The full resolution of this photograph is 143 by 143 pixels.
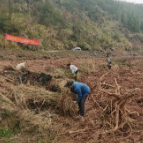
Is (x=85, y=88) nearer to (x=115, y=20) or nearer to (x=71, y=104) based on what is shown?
(x=71, y=104)

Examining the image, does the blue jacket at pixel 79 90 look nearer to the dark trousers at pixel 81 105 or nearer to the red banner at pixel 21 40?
the dark trousers at pixel 81 105

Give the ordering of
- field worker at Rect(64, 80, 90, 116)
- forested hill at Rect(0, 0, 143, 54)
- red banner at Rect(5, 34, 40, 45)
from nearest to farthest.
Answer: field worker at Rect(64, 80, 90, 116), red banner at Rect(5, 34, 40, 45), forested hill at Rect(0, 0, 143, 54)

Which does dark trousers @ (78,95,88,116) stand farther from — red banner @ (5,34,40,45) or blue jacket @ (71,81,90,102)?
red banner @ (5,34,40,45)

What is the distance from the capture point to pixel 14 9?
18547mm

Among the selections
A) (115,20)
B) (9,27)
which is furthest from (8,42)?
(115,20)

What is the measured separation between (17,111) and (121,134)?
2273mm

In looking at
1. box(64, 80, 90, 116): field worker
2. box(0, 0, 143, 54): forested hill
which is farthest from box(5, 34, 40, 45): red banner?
box(64, 80, 90, 116): field worker

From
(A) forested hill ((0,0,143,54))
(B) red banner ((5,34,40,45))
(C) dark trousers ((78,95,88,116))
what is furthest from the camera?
(A) forested hill ((0,0,143,54))

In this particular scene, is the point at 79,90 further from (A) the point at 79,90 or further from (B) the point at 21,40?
(B) the point at 21,40

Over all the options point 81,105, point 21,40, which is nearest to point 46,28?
point 21,40

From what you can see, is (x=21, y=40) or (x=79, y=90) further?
(x=21, y=40)

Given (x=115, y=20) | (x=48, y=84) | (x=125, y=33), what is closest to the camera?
(x=48, y=84)

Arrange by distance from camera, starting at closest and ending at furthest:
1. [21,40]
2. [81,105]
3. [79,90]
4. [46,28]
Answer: [79,90], [81,105], [21,40], [46,28]

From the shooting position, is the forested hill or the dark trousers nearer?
the dark trousers
